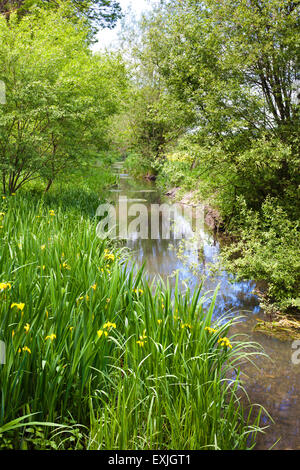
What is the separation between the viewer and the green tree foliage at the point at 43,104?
7.98 metres

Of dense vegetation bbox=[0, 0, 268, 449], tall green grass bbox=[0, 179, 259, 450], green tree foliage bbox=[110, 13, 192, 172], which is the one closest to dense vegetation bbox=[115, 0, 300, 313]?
dense vegetation bbox=[0, 0, 268, 449]

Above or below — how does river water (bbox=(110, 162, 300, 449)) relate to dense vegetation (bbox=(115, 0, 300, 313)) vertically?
below

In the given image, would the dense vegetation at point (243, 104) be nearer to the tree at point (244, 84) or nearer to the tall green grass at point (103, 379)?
the tree at point (244, 84)

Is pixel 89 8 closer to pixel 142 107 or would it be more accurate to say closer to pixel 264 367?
pixel 142 107

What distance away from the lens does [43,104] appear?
7.91 metres

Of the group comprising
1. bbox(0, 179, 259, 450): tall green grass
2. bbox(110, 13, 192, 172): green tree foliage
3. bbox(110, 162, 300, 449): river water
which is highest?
bbox(110, 13, 192, 172): green tree foliage

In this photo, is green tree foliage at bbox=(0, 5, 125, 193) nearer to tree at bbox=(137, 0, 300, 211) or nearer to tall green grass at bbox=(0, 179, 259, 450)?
tree at bbox=(137, 0, 300, 211)

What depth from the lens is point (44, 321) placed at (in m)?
2.63

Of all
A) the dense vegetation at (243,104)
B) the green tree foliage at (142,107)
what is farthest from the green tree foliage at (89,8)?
the dense vegetation at (243,104)

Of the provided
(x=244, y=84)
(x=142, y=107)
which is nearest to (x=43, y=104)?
(x=244, y=84)

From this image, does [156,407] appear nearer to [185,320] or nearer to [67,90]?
[185,320]

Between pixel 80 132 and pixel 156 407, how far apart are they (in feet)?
27.8

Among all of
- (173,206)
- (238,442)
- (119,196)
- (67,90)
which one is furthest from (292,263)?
(119,196)

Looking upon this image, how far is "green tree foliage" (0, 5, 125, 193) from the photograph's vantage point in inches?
314
